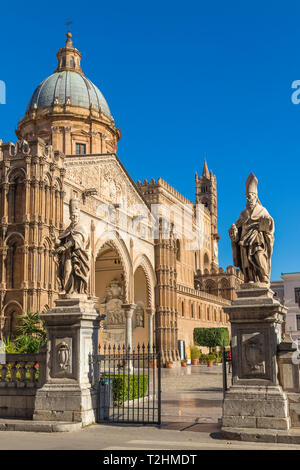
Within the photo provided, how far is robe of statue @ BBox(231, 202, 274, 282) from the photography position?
31.6ft

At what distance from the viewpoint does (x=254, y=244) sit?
381 inches

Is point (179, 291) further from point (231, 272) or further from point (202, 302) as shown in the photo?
point (231, 272)

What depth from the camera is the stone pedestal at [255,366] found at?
884 centimetres

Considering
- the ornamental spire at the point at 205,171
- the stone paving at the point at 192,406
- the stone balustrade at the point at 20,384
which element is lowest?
the stone paving at the point at 192,406

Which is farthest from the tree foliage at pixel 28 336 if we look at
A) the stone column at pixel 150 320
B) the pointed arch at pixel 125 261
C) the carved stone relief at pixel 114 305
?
the stone column at pixel 150 320

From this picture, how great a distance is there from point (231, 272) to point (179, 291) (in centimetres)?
2391

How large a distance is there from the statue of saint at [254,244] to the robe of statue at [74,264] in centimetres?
305

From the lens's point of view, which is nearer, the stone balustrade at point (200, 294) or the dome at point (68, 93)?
the dome at point (68, 93)

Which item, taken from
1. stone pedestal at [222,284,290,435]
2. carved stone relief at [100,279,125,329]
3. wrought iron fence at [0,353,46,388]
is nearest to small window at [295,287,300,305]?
carved stone relief at [100,279,125,329]

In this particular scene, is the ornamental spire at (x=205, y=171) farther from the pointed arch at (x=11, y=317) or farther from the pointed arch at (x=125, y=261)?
the pointed arch at (x=11, y=317)

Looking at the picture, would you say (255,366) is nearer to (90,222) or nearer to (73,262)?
(73,262)

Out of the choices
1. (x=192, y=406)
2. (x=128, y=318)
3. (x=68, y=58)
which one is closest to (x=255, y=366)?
(x=192, y=406)
